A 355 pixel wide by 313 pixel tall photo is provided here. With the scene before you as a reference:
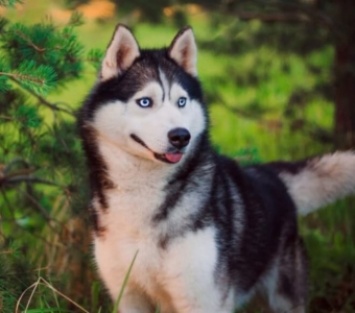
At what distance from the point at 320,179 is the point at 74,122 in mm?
1324

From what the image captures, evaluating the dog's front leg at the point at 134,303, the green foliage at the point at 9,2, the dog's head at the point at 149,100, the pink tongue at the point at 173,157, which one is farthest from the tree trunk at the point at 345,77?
the green foliage at the point at 9,2

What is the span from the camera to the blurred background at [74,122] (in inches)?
189

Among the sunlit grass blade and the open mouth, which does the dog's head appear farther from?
the sunlit grass blade

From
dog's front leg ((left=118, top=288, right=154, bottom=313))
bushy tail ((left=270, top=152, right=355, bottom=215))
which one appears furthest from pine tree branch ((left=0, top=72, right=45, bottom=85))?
bushy tail ((left=270, top=152, right=355, bottom=215))

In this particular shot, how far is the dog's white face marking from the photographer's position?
4328 mm

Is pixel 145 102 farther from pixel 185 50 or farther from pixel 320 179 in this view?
pixel 320 179

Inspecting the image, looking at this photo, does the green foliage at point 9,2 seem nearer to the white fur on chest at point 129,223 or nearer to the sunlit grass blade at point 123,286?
the white fur on chest at point 129,223

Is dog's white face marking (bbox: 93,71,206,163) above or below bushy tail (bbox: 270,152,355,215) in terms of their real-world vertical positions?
above

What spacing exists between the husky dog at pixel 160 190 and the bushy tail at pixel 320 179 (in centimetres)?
65

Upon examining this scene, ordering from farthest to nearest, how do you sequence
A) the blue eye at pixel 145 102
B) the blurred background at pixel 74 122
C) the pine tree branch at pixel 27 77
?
the blurred background at pixel 74 122, the blue eye at pixel 145 102, the pine tree branch at pixel 27 77

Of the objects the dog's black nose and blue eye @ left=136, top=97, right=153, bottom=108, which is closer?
the dog's black nose

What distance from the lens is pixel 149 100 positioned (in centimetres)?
442

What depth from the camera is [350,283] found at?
237 inches

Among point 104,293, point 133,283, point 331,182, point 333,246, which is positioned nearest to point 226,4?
point 333,246
